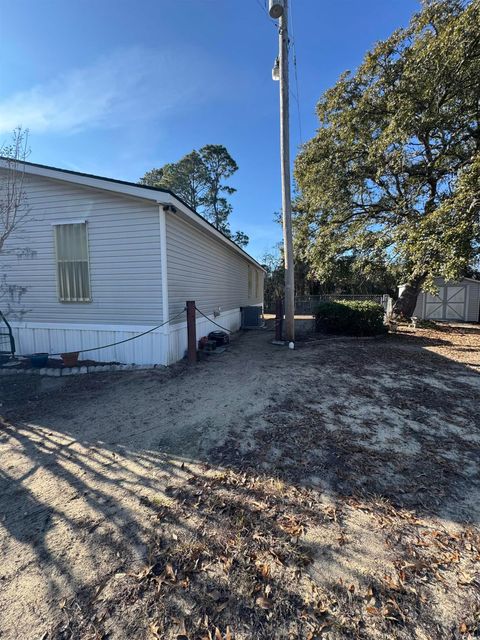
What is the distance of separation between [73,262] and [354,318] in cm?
839

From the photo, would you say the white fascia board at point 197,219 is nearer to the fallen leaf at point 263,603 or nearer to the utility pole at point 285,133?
the utility pole at point 285,133

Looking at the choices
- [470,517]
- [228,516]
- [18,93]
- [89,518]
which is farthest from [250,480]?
[18,93]

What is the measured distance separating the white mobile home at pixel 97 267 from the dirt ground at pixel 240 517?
2011 mm

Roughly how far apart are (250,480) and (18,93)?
8.42 m

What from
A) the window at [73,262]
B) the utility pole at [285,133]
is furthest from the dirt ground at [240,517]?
the utility pole at [285,133]

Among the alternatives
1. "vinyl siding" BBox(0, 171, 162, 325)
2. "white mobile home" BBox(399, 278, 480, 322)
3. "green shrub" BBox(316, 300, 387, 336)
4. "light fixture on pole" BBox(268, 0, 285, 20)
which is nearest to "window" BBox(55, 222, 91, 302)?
"vinyl siding" BBox(0, 171, 162, 325)

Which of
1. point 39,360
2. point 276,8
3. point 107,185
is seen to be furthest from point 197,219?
point 276,8

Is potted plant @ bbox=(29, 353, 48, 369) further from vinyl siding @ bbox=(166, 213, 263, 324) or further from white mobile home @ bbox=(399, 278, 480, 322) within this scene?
white mobile home @ bbox=(399, 278, 480, 322)

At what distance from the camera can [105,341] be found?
6105 millimetres

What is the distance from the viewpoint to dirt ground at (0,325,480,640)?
4.57 feet

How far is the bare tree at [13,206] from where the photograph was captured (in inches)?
223

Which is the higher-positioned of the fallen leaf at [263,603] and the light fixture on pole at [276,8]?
the light fixture on pole at [276,8]

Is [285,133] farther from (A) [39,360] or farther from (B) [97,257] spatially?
(A) [39,360]

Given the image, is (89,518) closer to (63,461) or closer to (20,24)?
(63,461)
